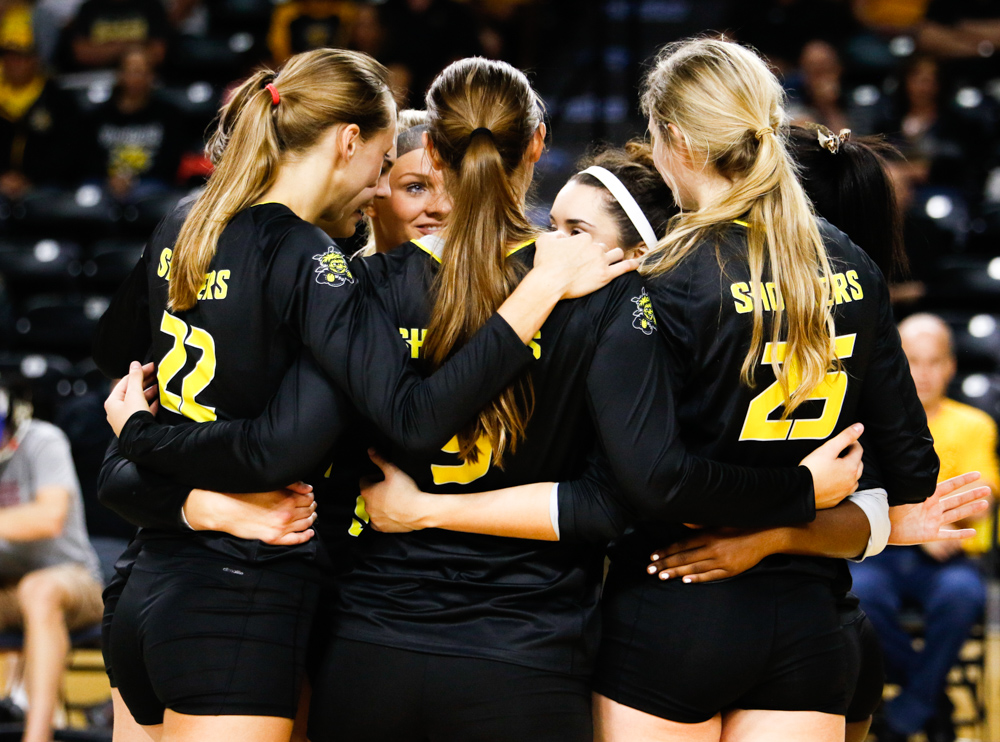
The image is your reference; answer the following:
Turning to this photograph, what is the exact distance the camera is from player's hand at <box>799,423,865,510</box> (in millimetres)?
2156

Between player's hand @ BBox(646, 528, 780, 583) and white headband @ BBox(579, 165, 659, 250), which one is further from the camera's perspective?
white headband @ BBox(579, 165, 659, 250)

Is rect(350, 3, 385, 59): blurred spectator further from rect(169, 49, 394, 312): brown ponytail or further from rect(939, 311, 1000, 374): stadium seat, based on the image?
rect(169, 49, 394, 312): brown ponytail

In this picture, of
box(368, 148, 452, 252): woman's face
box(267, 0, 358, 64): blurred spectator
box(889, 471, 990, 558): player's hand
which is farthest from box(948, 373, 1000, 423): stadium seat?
box(267, 0, 358, 64): blurred spectator

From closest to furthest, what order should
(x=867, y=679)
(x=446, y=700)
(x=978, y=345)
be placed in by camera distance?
(x=446, y=700) → (x=867, y=679) → (x=978, y=345)

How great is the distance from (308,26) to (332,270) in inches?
292

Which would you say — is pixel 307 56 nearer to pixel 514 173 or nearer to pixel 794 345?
pixel 514 173

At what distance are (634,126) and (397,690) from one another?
578cm

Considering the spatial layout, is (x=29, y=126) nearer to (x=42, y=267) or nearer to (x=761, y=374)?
(x=42, y=267)

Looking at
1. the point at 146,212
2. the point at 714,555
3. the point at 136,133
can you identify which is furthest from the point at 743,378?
Result: the point at 136,133

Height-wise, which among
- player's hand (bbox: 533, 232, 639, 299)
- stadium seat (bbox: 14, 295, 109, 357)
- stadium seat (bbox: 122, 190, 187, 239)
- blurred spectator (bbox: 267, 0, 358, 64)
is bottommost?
stadium seat (bbox: 14, 295, 109, 357)

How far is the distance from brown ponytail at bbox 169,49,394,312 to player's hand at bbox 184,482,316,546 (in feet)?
1.22

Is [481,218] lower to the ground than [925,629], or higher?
higher

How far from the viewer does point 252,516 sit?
83.0 inches

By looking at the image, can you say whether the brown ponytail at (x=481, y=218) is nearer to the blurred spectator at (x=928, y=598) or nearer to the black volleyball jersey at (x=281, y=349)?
the black volleyball jersey at (x=281, y=349)
